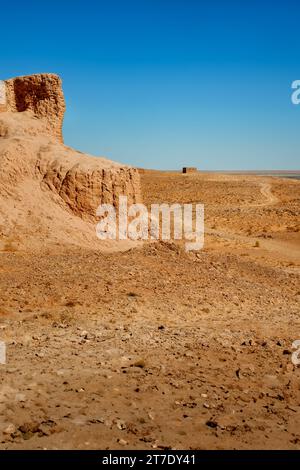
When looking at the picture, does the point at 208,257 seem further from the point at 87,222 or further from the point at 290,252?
the point at 290,252

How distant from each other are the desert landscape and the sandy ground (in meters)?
0.02

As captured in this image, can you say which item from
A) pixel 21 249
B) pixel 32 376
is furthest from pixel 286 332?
pixel 21 249

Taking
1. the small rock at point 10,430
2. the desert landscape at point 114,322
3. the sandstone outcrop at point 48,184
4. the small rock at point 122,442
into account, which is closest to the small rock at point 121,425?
the desert landscape at point 114,322

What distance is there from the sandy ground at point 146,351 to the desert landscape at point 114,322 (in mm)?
24

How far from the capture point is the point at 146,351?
303 inches

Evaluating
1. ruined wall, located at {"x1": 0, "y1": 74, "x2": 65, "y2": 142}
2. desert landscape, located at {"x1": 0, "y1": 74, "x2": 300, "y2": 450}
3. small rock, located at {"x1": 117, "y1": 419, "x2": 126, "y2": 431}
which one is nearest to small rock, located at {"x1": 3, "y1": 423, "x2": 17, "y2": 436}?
desert landscape, located at {"x1": 0, "y1": 74, "x2": 300, "y2": 450}

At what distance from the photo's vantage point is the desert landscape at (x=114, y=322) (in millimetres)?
5676

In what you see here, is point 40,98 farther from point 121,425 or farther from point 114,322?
point 121,425

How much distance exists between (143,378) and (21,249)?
7132 millimetres

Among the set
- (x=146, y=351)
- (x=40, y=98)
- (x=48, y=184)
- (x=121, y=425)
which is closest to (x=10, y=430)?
(x=121, y=425)

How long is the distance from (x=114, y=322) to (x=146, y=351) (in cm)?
136
